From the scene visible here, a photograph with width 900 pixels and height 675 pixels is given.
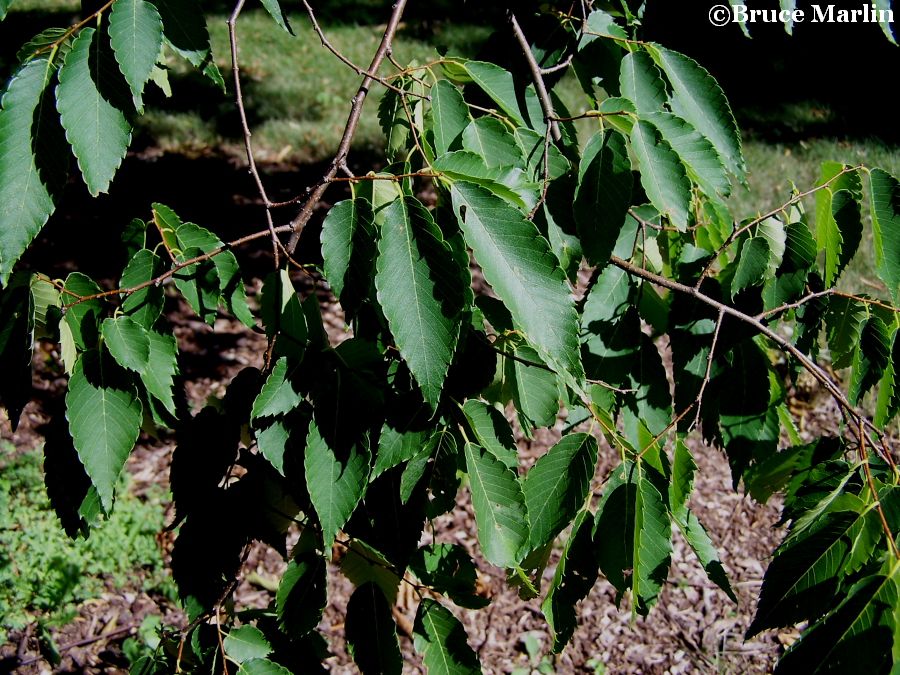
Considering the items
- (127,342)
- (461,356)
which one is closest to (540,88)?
(461,356)

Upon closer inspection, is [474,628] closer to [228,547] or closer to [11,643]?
[11,643]

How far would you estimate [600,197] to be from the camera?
121 cm

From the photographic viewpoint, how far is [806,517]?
43.9 inches

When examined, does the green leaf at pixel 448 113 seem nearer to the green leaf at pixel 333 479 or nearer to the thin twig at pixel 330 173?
the thin twig at pixel 330 173

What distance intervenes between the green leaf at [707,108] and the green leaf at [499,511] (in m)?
0.69

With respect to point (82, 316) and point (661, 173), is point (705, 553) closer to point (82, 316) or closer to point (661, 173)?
point (661, 173)

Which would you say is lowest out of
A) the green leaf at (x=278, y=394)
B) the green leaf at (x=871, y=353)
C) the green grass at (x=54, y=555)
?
the green grass at (x=54, y=555)

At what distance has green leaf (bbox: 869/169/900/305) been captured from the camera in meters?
1.32

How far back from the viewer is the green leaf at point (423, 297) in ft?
3.20

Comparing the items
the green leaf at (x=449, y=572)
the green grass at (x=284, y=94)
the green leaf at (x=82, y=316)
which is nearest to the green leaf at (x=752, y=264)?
the green leaf at (x=449, y=572)

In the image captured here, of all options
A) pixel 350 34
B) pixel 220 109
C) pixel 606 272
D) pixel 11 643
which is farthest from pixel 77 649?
pixel 350 34

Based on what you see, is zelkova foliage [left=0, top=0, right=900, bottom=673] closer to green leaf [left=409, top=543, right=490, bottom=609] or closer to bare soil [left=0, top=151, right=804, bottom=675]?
green leaf [left=409, top=543, right=490, bottom=609]

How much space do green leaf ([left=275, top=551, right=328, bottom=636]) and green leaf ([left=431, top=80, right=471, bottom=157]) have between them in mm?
783

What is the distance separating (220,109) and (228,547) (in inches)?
234
